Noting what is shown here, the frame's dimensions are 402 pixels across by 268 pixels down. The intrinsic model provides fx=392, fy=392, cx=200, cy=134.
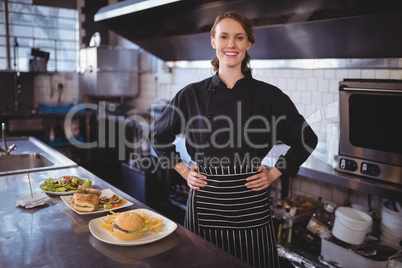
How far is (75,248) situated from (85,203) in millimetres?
400

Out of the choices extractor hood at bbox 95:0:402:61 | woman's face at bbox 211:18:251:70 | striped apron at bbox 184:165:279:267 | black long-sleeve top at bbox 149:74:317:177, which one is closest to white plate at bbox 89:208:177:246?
striped apron at bbox 184:165:279:267

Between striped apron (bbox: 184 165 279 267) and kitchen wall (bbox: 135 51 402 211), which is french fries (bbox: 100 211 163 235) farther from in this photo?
kitchen wall (bbox: 135 51 402 211)

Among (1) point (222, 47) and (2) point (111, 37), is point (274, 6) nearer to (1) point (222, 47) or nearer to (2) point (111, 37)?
(1) point (222, 47)

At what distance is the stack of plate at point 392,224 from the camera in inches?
111

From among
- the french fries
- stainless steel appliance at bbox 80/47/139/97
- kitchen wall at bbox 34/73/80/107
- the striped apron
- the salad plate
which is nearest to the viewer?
the french fries

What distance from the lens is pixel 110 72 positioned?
23.1 feet

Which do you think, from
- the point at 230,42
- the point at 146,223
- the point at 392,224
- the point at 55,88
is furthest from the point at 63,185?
the point at 55,88

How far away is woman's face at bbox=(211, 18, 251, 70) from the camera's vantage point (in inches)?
76.3

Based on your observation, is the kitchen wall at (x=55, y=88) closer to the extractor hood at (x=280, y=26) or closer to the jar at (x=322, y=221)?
the extractor hood at (x=280, y=26)

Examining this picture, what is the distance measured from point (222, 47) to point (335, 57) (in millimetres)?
1930

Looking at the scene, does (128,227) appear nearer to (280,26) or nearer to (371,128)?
(371,128)

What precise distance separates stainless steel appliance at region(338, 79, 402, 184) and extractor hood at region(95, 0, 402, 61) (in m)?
0.47

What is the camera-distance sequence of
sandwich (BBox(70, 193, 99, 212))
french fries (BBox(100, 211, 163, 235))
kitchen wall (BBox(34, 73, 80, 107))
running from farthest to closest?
kitchen wall (BBox(34, 73, 80, 107)) → sandwich (BBox(70, 193, 99, 212)) → french fries (BBox(100, 211, 163, 235))

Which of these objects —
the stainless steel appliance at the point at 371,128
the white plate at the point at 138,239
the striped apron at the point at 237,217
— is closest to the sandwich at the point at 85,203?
the white plate at the point at 138,239
